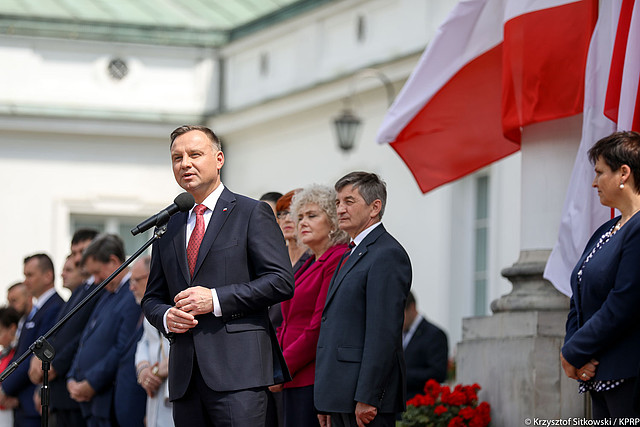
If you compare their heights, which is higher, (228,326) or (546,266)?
(546,266)

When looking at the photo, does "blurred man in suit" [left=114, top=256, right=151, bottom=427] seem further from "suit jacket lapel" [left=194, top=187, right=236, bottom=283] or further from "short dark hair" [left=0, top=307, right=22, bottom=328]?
"short dark hair" [left=0, top=307, right=22, bottom=328]

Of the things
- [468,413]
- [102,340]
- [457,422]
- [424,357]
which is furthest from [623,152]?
[102,340]

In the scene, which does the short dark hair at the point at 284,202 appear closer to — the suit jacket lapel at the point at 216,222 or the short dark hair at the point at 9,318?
the suit jacket lapel at the point at 216,222

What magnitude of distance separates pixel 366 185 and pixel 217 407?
1795 millimetres

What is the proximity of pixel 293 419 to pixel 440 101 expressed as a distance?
311cm

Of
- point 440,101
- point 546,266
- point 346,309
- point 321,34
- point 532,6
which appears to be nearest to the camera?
point 346,309

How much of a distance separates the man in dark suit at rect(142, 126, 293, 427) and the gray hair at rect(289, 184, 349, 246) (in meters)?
1.37

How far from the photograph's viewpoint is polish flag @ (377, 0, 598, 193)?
8848mm

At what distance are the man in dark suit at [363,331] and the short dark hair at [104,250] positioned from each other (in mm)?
3282

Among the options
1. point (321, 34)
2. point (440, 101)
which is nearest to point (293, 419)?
point (440, 101)

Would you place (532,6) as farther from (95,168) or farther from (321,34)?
(95,168)

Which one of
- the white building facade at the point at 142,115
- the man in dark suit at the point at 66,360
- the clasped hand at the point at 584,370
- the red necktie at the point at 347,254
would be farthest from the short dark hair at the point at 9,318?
the white building facade at the point at 142,115

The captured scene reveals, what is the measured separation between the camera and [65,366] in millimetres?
10758

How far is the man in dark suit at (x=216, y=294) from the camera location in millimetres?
6414
